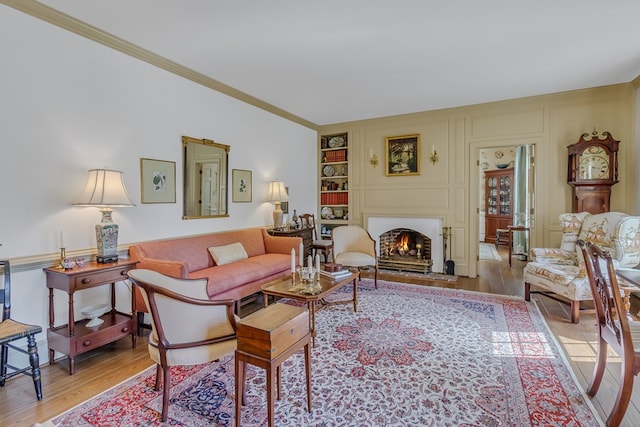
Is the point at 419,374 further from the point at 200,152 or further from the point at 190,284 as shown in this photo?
the point at 200,152

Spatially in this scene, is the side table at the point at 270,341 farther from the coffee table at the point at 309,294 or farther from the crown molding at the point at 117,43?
the crown molding at the point at 117,43

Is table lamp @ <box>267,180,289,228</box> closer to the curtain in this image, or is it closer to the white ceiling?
the white ceiling

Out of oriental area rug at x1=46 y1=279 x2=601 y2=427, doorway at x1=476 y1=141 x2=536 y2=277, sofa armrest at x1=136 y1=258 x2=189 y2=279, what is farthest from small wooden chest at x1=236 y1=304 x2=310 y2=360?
doorway at x1=476 y1=141 x2=536 y2=277

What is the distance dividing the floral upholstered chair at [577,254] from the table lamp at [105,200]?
449cm

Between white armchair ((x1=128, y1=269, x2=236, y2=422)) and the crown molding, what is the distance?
235cm

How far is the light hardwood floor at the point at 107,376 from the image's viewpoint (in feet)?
6.50

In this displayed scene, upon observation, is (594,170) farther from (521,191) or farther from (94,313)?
(94,313)

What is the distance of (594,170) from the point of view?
4.38 metres

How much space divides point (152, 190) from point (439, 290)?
3909mm

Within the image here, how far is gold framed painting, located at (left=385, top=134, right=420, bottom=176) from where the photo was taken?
5711mm

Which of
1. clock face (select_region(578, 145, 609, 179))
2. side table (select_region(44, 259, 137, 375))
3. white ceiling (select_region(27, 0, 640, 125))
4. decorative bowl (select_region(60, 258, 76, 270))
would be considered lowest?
side table (select_region(44, 259, 137, 375))

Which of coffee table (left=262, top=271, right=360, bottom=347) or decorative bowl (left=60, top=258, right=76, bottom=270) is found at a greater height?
decorative bowl (left=60, top=258, right=76, bottom=270)

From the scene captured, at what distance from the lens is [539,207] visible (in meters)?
4.86

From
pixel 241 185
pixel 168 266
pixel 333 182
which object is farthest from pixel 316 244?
pixel 168 266
